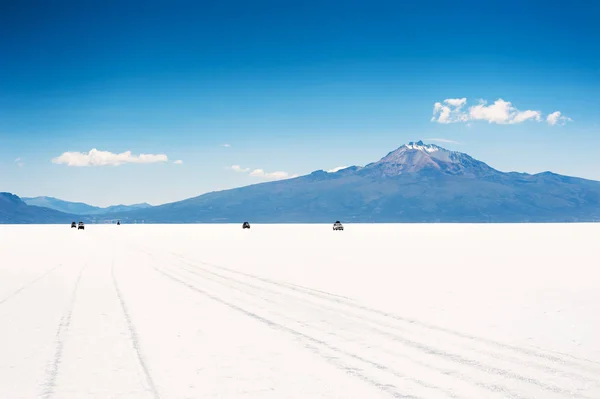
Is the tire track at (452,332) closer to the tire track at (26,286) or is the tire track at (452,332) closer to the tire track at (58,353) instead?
the tire track at (58,353)

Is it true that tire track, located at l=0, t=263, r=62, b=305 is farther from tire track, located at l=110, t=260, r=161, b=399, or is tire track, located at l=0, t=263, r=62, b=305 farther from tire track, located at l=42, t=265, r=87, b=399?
tire track, located at l=110, t=260, r=161, b=399

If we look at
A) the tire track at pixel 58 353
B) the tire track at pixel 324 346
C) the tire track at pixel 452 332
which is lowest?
the tire track at pixel 58 353

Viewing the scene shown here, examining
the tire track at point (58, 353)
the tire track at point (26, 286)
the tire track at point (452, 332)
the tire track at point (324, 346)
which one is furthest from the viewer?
the tire track at point (26, 286)

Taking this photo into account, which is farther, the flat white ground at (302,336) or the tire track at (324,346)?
the flat white ground at (302,336)

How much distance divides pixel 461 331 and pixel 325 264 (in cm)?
1582

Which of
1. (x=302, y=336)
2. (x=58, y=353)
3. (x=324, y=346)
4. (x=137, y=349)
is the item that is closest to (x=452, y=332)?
(x=324, y=346)

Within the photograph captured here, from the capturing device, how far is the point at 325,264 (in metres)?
26.5

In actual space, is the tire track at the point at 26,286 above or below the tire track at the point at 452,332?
below

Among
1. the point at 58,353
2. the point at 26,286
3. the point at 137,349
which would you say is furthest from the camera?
the point at 26,286

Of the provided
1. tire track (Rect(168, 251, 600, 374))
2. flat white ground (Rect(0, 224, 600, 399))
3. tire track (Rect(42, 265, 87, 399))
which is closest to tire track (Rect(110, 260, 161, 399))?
flat white ground (Rect(0, 224, 600, 399))

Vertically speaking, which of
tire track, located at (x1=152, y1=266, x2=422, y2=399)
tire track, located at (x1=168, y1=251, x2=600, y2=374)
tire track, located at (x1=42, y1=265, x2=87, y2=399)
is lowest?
tire track, located at (x1=42, y1=265, x2=87, y2=399)

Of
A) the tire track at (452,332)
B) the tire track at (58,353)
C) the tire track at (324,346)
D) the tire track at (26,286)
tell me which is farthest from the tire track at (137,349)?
the tire track at (452,332)

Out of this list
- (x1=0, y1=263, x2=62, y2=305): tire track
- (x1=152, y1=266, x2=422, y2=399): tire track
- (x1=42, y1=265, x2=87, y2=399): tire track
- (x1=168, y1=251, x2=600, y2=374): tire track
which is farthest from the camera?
(x1=0, y1=263, x2=62, y2=305): tire track

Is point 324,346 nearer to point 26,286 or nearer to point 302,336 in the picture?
point 302,336
